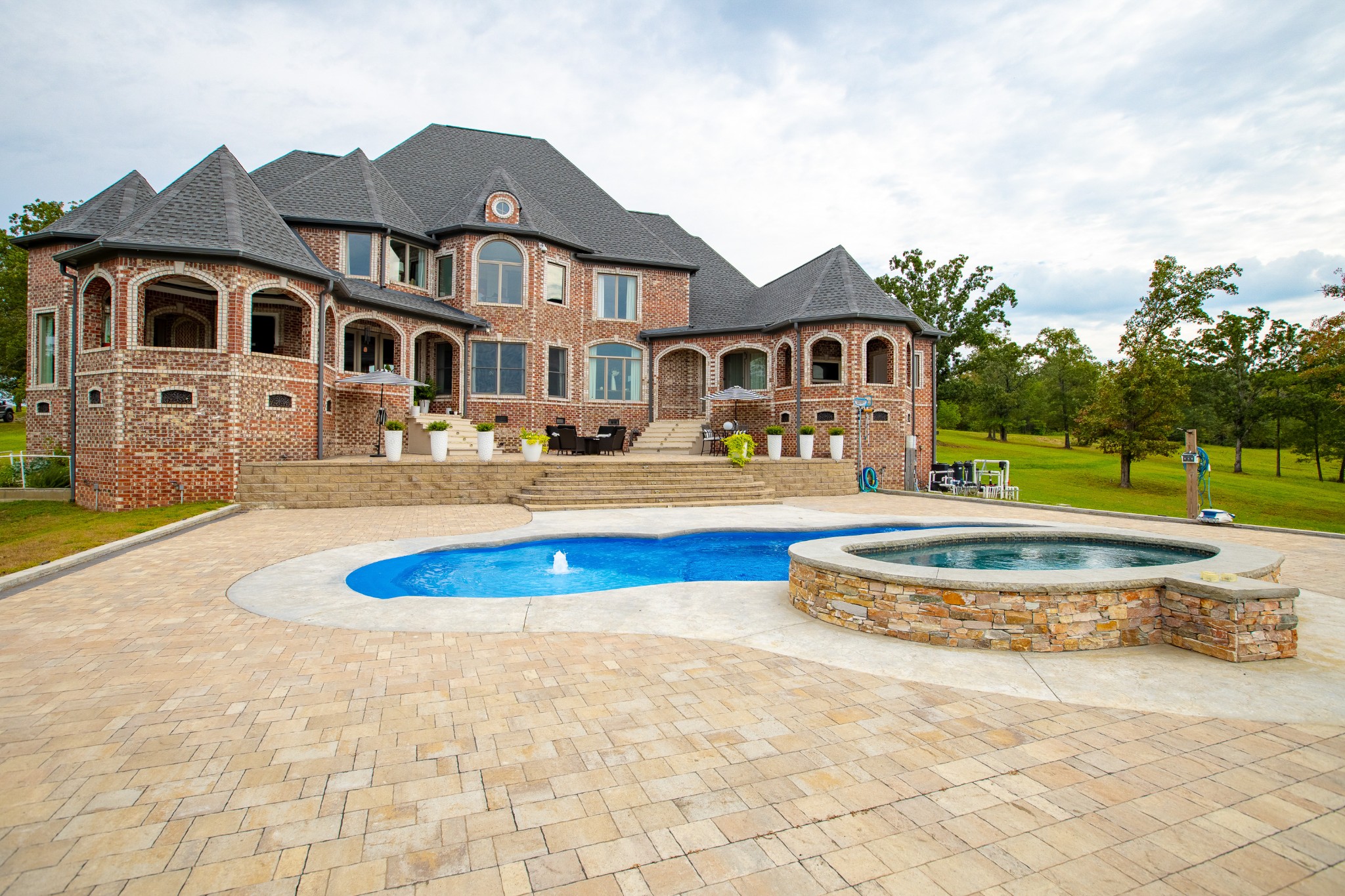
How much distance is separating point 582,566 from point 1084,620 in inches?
247

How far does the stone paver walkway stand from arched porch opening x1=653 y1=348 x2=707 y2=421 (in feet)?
65.4

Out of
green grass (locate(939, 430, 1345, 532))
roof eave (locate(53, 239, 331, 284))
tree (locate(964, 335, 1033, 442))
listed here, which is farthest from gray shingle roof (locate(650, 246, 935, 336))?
tree (locate(964, 335, 1033, 442))

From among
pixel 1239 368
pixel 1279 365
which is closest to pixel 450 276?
pixel 1239 368

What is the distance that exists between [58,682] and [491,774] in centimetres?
333

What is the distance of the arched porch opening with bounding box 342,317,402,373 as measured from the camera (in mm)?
18703

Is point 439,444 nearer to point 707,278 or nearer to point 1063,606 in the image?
point 1063,606

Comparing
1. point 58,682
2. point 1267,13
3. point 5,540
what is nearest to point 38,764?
point 58,682

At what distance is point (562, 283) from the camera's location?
2278cm

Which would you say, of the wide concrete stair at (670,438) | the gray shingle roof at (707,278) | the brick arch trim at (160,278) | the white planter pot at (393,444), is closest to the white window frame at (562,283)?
the gray shingle roof at (707,278)

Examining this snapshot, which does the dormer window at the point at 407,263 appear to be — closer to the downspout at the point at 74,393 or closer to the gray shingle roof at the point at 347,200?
the gray shingle roof at the point at 347,200

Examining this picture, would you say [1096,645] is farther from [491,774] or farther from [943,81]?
[943,81]

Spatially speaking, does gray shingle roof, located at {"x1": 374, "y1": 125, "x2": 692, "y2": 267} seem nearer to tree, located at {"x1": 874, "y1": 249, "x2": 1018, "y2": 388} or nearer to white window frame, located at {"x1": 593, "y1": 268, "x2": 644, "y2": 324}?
white window frame, located at {"x1": 593, "y1": 268, "x2": 644, "y2": 324}

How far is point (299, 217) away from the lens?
61.5 ft

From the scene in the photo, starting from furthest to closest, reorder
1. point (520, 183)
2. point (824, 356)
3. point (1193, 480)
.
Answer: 1. point (520, 183)
2. point (824, 356)
3. point (1193, 480)
